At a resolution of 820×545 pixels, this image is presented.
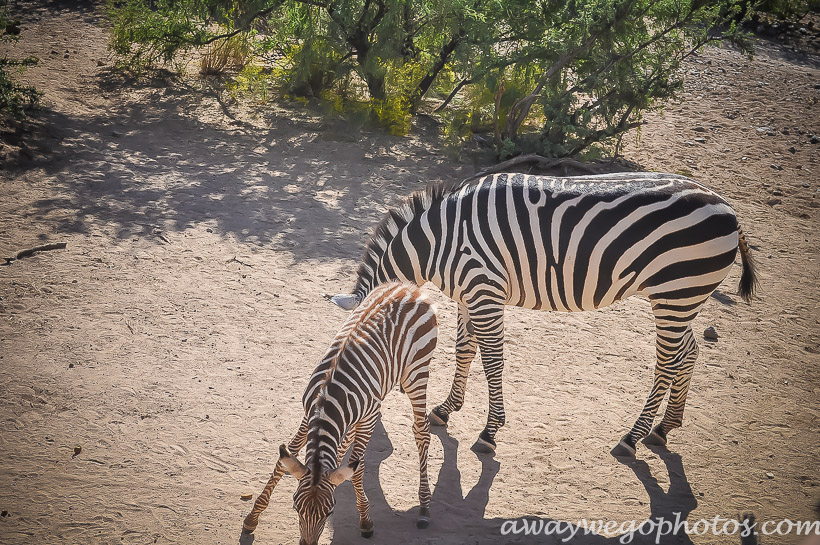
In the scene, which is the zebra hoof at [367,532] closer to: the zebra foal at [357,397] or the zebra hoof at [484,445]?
the zebra foal at [357,397]

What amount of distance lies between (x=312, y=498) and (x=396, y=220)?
2.64m

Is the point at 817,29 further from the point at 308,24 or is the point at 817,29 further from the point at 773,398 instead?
the point at 773,398

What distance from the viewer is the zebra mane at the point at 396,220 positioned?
543 cm

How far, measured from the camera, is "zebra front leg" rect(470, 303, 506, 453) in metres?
5.14

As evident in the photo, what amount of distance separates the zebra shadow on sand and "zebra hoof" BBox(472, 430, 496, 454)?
0.05 meters

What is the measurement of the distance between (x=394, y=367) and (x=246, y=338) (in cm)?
234

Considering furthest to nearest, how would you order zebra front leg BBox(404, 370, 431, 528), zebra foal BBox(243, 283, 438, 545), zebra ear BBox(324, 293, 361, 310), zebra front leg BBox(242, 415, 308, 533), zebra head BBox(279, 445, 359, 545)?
1. zebra ear BBox(324, 293, 361, 310)
2. zebra front leg BBox(404, 370, 431, 528)
3. zebra front leg BBox(242, 415, 308, 533)
4. zebra foal BBox(243, 283, 438, 545)
5. zebra head BBox(279, 445, 359, 545)

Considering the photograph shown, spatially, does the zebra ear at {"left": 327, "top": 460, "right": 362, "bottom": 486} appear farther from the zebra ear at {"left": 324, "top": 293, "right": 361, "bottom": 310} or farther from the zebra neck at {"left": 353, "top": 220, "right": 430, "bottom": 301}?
the zebra neck at {"left": 353, "top": 220, "right": 430, "bottom": 301}

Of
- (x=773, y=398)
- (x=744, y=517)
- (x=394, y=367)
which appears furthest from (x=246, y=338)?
(x=773, y=398)

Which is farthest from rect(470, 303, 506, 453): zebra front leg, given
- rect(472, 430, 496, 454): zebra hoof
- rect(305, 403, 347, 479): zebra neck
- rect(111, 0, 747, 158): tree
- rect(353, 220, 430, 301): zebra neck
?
rect(111, 0, 747, 158): tree

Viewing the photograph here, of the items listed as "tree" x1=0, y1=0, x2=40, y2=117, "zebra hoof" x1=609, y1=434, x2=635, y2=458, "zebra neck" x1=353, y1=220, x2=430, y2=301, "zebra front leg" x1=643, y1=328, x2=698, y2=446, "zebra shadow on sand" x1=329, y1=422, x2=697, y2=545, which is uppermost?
"tree" x1=0, y1=0, x2=40, y2=117

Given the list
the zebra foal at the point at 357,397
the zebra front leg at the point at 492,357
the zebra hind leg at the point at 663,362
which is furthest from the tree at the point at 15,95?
the zebra hind leg at the point at 663,362

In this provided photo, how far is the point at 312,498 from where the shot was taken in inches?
138

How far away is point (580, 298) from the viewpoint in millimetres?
5270
